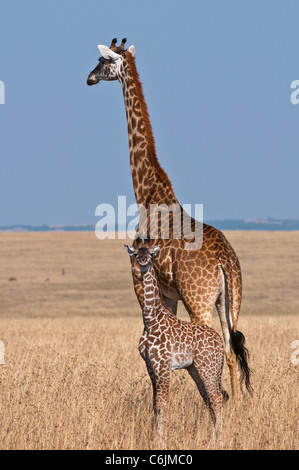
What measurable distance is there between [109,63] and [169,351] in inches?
179

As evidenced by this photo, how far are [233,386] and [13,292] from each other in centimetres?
2908

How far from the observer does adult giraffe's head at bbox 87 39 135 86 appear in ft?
31.2

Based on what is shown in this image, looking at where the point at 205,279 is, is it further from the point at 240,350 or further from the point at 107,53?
the point at 107,53

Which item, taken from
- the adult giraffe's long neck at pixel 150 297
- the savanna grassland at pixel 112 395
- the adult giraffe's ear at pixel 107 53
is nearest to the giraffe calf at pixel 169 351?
the adult giraffe's long neck at pixel 150 297

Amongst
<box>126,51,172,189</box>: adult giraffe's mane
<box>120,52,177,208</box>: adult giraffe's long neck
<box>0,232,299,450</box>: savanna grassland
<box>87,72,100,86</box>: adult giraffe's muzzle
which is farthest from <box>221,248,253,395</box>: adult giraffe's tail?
<box>87,72,100,86</box>: adult giraffe's muzzle

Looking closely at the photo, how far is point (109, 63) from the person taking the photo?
31.8 ft

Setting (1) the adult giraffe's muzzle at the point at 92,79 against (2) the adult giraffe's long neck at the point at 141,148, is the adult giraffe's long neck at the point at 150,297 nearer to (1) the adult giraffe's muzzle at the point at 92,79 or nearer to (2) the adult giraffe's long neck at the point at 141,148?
(2) the adult giraffe's long neck at the point at 141,148

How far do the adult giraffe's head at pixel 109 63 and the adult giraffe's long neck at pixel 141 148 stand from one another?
97mm

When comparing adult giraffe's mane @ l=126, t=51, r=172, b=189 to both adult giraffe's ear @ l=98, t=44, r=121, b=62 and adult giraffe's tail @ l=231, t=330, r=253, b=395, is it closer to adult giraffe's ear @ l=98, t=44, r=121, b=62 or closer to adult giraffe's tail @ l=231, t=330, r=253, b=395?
adult giraffe's ear @ l=98, t=44, r=121, b=62

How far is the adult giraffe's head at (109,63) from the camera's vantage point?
950cm
